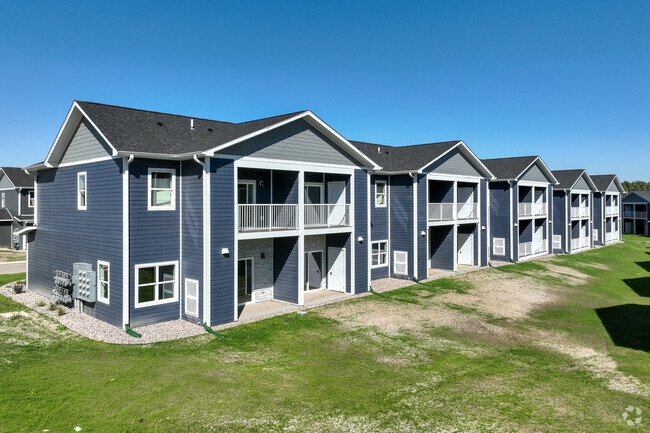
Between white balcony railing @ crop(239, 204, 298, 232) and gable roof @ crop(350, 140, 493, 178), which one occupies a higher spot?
gable roof @ crop(350, 140, 493, 178)

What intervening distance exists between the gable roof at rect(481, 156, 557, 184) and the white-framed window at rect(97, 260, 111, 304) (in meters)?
27.7

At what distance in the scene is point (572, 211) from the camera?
40.9 m

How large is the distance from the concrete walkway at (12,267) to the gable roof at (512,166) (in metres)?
34.5

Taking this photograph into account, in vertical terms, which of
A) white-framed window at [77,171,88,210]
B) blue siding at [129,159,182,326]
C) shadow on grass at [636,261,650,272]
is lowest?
shadow on grass at [636,261,650,272]

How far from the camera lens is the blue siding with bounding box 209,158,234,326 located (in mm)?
15078

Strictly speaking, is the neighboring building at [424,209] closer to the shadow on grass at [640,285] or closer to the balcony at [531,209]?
the balcony at [531,209]

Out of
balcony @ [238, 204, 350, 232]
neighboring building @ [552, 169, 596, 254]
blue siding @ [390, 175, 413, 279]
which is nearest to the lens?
balcony @ [238, 204, 350, 232]

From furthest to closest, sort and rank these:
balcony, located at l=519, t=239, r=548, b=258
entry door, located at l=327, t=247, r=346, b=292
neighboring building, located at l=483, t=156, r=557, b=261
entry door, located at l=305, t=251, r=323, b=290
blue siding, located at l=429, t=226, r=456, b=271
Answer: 1. balcony, located at l=519, t=239, r=548, b=258
2. neighboring building, located at l=483, t=156, r=557, b=261
3. blue siding, located at l=429, t=226, r=456, b=271
4. entry door, located at l=305, t=251, r=323, b=290
5. entry door, located at l=327, t=247, r=346, b=292

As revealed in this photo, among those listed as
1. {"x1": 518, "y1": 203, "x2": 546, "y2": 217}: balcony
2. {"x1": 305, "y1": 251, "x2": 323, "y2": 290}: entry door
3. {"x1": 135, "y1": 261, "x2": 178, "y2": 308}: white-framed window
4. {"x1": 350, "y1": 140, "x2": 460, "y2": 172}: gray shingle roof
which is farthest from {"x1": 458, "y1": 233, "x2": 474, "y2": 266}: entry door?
{"x1": 135, "y1": 261, "x2": 178, "y2": 308}: white-framed window

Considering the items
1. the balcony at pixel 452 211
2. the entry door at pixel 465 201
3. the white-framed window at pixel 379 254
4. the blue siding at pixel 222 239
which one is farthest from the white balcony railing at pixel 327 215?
the entry door at pixel 465 201

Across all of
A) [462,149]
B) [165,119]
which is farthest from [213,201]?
[462,149]

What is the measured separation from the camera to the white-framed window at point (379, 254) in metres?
24.8

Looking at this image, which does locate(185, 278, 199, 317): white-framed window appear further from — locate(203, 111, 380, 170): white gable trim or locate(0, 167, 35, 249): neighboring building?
locate(0, 167, 35, 249): neighboring building

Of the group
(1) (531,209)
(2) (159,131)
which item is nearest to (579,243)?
(1) (531,209)
